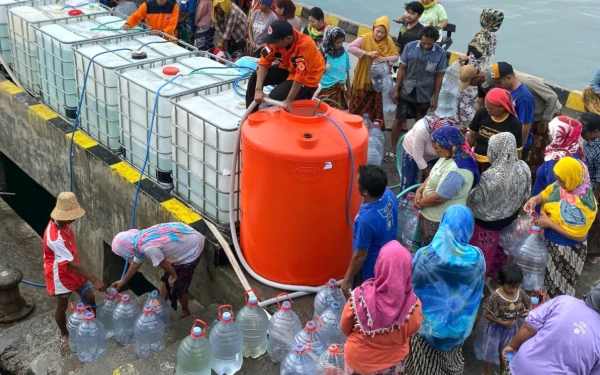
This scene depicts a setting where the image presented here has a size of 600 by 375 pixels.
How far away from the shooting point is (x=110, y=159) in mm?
6188

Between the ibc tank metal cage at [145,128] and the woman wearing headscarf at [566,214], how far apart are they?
302cm

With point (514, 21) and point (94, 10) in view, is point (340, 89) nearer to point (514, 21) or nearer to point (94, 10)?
point (94, 10)

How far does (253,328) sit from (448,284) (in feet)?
4.53

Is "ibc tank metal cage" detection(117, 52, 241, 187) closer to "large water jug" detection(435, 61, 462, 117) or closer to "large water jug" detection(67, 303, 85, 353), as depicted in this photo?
"large water jug" detection(67, 303, 85, 353)

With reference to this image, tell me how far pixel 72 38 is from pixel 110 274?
8.63 ft

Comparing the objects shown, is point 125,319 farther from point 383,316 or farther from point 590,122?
point 590,122

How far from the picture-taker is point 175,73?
5.81 m

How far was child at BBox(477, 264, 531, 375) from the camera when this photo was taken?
12.5 ft

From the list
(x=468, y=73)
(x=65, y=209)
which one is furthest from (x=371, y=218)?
(x=468, y=73)

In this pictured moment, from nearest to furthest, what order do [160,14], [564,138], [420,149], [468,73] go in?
1. [564,138]
2. [420,149]
3. [468,73]
4. [160,14]

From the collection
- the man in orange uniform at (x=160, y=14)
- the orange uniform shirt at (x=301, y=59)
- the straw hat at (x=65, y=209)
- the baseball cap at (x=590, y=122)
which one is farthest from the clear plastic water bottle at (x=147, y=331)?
the man in orange uniform at (x=160, y=14)

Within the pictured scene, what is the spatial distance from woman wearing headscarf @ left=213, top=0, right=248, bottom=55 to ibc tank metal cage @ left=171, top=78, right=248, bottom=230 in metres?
2.88

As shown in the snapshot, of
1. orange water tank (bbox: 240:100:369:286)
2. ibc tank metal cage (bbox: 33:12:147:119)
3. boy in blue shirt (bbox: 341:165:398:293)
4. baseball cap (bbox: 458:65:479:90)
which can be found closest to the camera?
boy in blue shirt (bbox: 341:165:398:293)

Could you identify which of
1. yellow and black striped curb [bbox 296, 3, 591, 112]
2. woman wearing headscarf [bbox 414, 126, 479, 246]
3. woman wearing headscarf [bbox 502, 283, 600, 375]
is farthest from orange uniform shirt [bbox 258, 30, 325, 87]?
yellow and black striped curb [bbox 296, 3, 591, 112]
